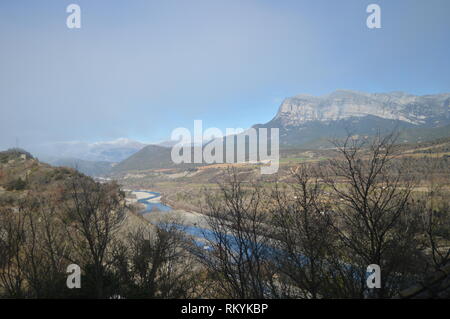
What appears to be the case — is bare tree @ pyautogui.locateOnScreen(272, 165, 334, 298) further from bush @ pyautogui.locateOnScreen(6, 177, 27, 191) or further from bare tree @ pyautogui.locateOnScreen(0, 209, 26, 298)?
bush @ pyautogui.locateOnScreen(6, 177, 27, 191)

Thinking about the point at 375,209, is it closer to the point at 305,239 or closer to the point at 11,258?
the point at 305,239

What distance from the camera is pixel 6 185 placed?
1129 inches

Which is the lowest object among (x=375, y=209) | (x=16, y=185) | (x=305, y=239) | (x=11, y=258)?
(x=16, y=185)

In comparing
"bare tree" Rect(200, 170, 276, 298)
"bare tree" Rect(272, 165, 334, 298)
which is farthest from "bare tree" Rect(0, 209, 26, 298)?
"bare tree" Rect(272, 165, 334, 298)

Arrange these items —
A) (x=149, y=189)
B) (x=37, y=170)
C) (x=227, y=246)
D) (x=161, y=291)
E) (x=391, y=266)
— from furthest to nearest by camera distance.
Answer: (x=149, y=189) < (x=37, y=170) < (x=161, y=291) < (x=227, y=246) < (x=391, y=266)

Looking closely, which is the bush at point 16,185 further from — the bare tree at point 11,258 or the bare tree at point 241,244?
the bare tree at point 241,244

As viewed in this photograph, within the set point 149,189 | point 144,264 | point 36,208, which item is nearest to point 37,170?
point 36,208

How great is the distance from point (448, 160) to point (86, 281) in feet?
230

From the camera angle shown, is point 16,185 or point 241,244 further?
point 16,185

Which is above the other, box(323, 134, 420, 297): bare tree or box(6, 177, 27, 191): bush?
box(323, 134, 420, 297): bare tree

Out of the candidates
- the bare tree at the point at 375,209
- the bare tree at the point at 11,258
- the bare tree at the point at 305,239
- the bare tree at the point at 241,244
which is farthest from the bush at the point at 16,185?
the bare tree at the point at 375,209

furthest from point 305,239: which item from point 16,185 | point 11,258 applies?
point 16,185
